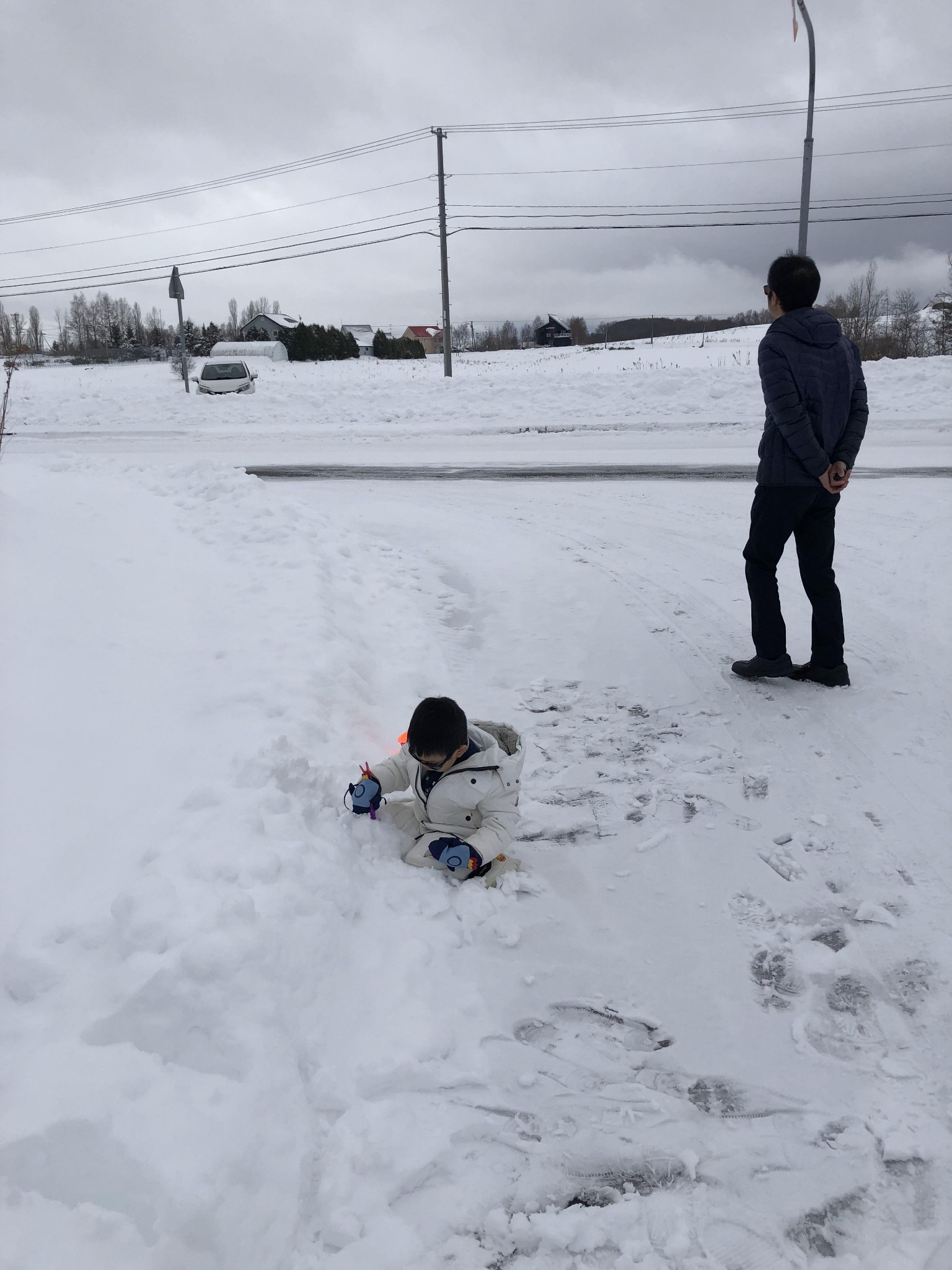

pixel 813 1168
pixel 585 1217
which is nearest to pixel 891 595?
pixel 813 1168

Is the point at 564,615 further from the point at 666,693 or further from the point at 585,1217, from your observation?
the point at 585,1217

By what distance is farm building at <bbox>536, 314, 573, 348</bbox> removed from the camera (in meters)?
64.3

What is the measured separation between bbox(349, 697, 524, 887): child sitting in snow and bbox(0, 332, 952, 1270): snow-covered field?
98 millimetres

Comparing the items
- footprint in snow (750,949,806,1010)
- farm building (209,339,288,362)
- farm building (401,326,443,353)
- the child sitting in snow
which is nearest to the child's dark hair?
the child sitting in snow

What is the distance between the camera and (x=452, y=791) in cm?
293

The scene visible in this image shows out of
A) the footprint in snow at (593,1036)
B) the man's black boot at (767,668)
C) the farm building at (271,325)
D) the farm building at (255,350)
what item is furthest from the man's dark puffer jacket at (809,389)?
the farm building at (271,325)

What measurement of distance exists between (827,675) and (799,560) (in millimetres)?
621

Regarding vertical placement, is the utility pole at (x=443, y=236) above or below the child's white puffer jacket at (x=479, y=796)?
above

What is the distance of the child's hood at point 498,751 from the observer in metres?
2.90

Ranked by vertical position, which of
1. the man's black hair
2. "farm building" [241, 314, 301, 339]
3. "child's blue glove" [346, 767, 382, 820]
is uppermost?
"farm building" [241, 314, 301, 339]

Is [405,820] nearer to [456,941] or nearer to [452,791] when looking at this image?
[452,791]

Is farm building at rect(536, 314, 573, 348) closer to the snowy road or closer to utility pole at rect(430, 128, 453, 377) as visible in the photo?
utility pole at rect(430, 128, 453, 377)

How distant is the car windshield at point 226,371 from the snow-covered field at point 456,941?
60.3ft

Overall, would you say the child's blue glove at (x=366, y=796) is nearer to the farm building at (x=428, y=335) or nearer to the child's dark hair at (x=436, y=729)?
the child's dark hair at (x=436, y=729)
